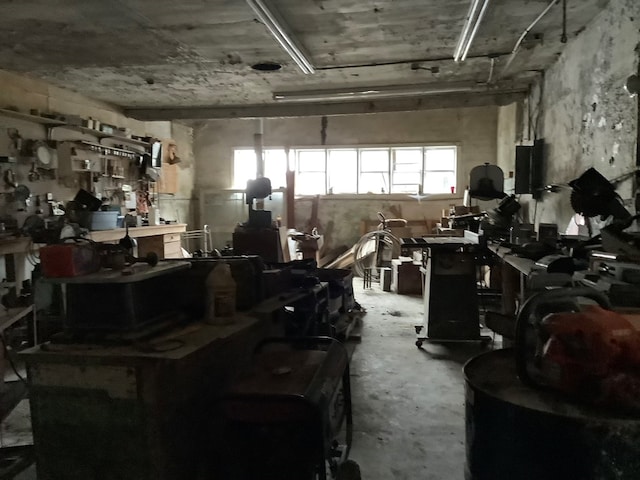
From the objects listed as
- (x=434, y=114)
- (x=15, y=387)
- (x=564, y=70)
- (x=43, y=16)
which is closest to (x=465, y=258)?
(x=564, y=70)

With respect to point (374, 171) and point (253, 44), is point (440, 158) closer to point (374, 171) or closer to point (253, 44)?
point (374, 171)

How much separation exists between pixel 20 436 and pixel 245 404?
5.69 ft

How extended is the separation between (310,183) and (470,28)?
17.9 ft

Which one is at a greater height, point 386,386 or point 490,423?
point 490,423

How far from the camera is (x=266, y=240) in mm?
3879

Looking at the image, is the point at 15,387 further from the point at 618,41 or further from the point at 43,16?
the point at 618,41

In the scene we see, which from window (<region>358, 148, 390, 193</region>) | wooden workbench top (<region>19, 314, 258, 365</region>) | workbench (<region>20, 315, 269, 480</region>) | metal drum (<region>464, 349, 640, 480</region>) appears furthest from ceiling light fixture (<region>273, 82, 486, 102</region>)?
metal drum (<region>464, 349, 640, 480</region>)

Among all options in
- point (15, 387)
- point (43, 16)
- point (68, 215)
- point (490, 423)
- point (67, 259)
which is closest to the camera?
point (490, 423)

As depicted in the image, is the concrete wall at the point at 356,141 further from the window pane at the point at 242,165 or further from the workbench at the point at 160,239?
the workbench at the point at 160,239

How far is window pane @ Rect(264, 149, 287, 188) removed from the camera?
352 inches

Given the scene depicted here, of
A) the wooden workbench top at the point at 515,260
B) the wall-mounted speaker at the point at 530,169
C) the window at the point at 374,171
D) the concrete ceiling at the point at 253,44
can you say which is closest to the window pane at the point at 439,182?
the window at the point at 374,171

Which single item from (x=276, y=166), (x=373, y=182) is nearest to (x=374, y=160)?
(x=373, y=182)

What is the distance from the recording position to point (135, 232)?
229 inches

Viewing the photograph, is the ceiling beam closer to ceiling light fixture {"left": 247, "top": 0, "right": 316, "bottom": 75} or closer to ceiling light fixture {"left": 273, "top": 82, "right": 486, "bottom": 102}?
ceiling light fixture {"left": 273, "top": 82, "right": 486, "bottom": 102}
